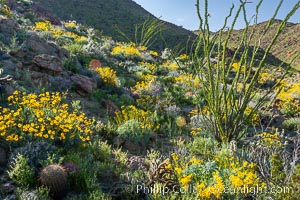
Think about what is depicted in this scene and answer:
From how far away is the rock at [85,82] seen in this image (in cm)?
852

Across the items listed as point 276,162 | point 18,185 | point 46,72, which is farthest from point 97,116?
point 276,162

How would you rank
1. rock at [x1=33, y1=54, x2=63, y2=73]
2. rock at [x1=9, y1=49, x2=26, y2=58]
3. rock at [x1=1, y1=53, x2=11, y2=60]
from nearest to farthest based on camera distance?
rock at [x1=1, y1=53, x2=11, y2=60]
rock at [x1=33, y1=54, x2=63, y2=73]
rock at [x1=9, y1=49, x2=26, y2=58]

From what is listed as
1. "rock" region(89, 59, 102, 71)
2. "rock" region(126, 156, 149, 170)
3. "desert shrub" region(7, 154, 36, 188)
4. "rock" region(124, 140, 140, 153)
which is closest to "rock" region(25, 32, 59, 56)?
"rock" region(89, 59, 102, 71)

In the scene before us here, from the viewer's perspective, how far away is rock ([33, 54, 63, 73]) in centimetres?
863

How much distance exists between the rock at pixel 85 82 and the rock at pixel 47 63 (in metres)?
0.47

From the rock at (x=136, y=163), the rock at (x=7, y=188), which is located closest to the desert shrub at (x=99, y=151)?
the rock at (x=136, y=163)

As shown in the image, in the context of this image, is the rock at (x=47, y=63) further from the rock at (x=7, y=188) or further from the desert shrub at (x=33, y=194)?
the desert shrub at (x=33, y=194)

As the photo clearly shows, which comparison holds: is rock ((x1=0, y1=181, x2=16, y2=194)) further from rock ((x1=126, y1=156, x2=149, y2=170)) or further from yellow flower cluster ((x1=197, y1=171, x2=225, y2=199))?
yellow flower cluster ((x1=197, y1=171, x2=225, y2=199))

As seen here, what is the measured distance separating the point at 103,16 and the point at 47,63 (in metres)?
37.5

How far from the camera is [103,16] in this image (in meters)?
44.6

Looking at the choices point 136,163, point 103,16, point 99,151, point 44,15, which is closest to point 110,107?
point 99,151

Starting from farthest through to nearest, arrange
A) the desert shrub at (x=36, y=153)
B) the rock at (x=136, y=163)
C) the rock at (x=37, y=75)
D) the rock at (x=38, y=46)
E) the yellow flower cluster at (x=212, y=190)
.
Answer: the rock at (x=38, y=46) < the rock at (x=37, y=75) < the rock at (x=136, y=163) < the desert shrub at (x=36, y=153) < the yellow flower cluster at (x=212, y=190)

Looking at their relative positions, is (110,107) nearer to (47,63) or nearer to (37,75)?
(37,75)

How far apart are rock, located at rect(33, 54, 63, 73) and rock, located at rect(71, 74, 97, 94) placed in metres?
0.47
